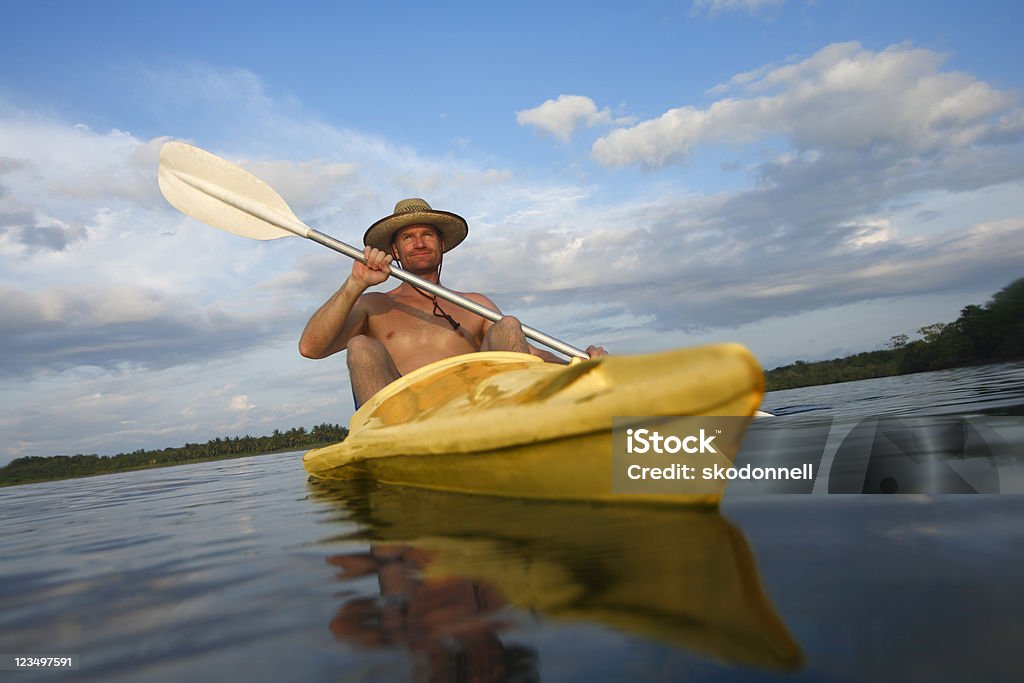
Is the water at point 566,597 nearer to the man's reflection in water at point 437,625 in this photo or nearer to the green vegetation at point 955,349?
the man's reflection in water at point 437,625

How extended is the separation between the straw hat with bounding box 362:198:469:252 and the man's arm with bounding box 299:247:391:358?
57cm

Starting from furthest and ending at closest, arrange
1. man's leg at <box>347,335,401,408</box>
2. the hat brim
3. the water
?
the hat brim < man's leg at <box>347,335,401,408</box> < the water

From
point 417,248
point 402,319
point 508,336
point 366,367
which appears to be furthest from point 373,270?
point 508,336

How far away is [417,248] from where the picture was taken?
4227 mm

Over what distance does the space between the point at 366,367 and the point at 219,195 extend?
95.5 inches

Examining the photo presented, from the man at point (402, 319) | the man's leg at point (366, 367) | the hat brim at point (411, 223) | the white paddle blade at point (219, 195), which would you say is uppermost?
the white paddle blade at point (219, 195)

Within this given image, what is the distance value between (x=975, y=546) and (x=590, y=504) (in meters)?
0.85

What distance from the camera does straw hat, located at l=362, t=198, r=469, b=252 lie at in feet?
13.5

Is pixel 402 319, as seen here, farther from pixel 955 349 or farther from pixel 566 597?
pixel 955 349

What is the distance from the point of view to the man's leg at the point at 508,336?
3082mm

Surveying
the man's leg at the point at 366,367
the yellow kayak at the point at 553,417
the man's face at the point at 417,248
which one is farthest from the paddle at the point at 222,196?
the yellow kayak at the point at 553,417

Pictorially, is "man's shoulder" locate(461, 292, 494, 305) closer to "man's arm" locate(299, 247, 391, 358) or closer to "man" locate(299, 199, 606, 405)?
"man" locate(299, 199, 606, 405)

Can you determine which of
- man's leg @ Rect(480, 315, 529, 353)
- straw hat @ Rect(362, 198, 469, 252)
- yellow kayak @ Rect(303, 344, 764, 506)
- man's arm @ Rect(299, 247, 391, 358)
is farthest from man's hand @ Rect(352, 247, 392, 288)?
yellow kayak @ Rect(303, 344, 764, 506)

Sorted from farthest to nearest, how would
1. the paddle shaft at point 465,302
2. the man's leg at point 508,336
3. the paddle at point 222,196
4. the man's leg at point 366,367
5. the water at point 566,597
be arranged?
the paddle at point 222,196 → the paddle shaft at point 465,302 → the man's leg at point 366,367 → the man's leg at point 508,336 → the water at point 566,597
